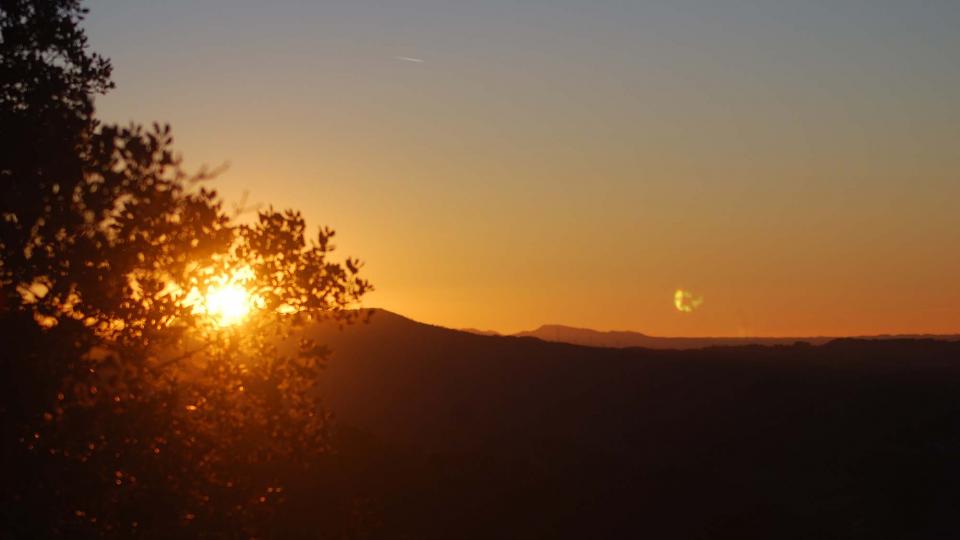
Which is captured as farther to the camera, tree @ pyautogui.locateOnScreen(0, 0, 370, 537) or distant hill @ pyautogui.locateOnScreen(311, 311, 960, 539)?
distant hill @ pyautogui.locateOnScreen(311, 311, 960, 539)

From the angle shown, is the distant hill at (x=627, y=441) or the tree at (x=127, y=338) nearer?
the tree at (x=127, y=338)

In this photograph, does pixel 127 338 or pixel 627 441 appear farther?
pixel 627 441

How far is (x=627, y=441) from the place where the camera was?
265 ft

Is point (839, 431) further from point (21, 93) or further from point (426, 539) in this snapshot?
point (21, 93)

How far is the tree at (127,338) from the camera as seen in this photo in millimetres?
13008

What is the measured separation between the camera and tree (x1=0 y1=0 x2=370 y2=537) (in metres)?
13.0

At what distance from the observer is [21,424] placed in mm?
12836

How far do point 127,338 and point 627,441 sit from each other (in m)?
69.7

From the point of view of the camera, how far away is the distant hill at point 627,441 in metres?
A: 40.2

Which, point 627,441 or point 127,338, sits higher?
point 127,338

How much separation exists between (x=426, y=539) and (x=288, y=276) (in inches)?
727

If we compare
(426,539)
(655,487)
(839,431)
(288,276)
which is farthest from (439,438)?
(288,276)

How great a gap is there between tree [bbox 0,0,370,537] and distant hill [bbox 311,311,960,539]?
32.7 feet

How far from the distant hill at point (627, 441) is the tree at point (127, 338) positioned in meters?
9.96
